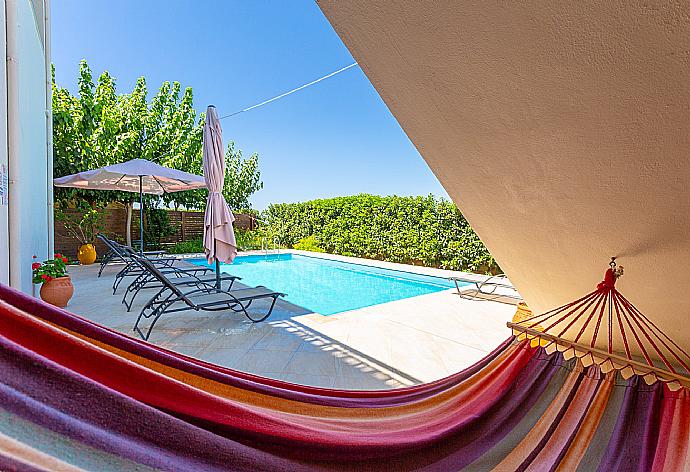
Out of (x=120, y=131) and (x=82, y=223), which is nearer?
(x=82, y=223)

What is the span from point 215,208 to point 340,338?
265 centimetres

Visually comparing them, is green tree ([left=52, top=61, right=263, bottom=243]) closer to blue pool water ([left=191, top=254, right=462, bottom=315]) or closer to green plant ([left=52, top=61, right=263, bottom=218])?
green plant ([left=52, top=61, right=263, bottom=218])

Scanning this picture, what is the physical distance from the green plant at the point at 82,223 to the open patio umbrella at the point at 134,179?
2.19m

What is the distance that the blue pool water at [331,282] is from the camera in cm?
735

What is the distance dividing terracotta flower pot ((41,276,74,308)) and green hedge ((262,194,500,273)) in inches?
319

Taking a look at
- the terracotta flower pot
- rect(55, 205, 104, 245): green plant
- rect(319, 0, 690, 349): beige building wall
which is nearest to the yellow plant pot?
rect(55, 205, 104, 245): green plant

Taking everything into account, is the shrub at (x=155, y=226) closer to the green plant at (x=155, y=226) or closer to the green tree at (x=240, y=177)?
the green plant at (x=155, y=226)

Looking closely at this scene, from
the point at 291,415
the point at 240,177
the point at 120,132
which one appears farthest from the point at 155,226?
the point at 291,415

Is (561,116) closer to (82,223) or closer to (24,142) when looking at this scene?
(24,142)

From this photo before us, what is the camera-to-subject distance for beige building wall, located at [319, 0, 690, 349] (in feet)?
3.22

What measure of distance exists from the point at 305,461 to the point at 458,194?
1434 mm

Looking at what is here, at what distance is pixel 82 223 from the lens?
10.6 metres

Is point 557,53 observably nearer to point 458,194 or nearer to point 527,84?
point 527,84

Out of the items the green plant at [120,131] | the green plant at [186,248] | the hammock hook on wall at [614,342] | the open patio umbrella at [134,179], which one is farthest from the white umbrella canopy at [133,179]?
the hammock hook on wall at [614,342]
